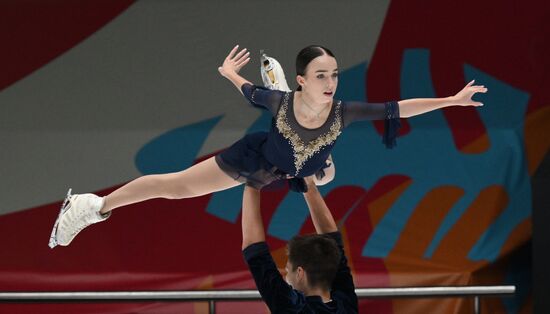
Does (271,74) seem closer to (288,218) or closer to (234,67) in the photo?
(234,67)

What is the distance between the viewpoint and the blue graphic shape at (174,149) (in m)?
6.71

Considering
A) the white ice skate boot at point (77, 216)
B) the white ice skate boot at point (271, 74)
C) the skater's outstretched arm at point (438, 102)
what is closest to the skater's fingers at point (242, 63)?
the white ice skate boot at point (271, 74)

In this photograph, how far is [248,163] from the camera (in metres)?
3.97

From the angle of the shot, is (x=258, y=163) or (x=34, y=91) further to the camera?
(x=34, y=91)

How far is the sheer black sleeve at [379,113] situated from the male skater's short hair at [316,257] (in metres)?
0.73

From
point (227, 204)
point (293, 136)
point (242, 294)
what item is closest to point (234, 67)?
point (293, 136)

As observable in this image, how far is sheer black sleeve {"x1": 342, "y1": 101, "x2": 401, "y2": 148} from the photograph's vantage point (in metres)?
3.94

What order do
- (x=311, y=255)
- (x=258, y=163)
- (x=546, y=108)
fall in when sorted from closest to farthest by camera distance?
(x=311, y=255) < (x=258, y=163) < (x=546, y=108)

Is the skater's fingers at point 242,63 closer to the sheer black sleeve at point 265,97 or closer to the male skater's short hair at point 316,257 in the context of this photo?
the sheer black sleeve at point 265,97

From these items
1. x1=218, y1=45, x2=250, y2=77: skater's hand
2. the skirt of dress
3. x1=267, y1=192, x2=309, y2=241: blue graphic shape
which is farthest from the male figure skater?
x1=267, y1=192, x2=309, y2=241: blue graphic shape

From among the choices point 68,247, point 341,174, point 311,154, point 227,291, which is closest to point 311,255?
point 311,154

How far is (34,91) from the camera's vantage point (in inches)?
269

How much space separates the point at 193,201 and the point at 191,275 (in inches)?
19.7

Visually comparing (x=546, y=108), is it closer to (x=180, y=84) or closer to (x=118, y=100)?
(x=180, y=84)
